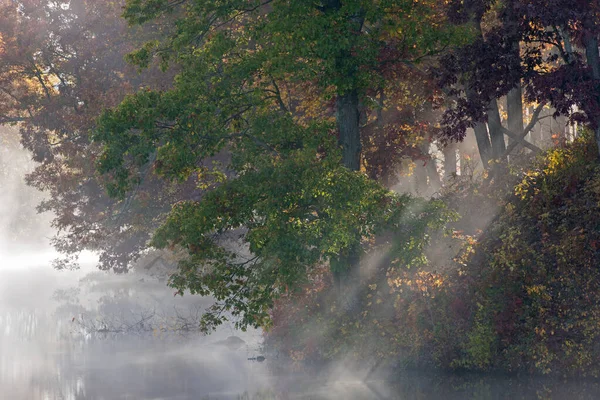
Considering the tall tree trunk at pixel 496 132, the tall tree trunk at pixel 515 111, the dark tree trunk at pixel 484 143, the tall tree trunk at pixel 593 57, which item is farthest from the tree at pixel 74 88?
the tall tree trunk at pixel 593 57

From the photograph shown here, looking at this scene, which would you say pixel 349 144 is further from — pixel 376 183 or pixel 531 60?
pixel 531 60

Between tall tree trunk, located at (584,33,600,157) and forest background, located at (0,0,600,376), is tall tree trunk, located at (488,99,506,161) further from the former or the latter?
tall tree trunk, located at (584,33,600,157)

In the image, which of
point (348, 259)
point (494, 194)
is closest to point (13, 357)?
point (348, 259)

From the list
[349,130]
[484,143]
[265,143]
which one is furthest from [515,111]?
[265,143]

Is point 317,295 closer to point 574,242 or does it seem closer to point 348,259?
point 348,259

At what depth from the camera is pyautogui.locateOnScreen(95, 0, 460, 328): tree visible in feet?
56.7

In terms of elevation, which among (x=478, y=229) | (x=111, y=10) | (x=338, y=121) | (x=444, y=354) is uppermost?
(x=111, y=10)

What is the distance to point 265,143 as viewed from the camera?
1928cm

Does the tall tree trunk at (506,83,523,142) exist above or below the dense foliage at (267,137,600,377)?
above

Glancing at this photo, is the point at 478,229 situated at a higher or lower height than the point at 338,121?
lower

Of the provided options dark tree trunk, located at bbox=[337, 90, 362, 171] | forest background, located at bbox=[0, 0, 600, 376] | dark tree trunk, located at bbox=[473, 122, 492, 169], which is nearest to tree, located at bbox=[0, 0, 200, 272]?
forest background, located at bbox=[0, 0, 600, 376]

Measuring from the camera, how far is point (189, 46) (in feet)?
64.8

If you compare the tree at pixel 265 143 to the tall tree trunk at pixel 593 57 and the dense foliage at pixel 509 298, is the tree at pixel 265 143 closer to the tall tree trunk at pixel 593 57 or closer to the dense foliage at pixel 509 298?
the dense foliage at pixel 509 298

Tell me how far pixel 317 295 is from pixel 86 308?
21.1m
